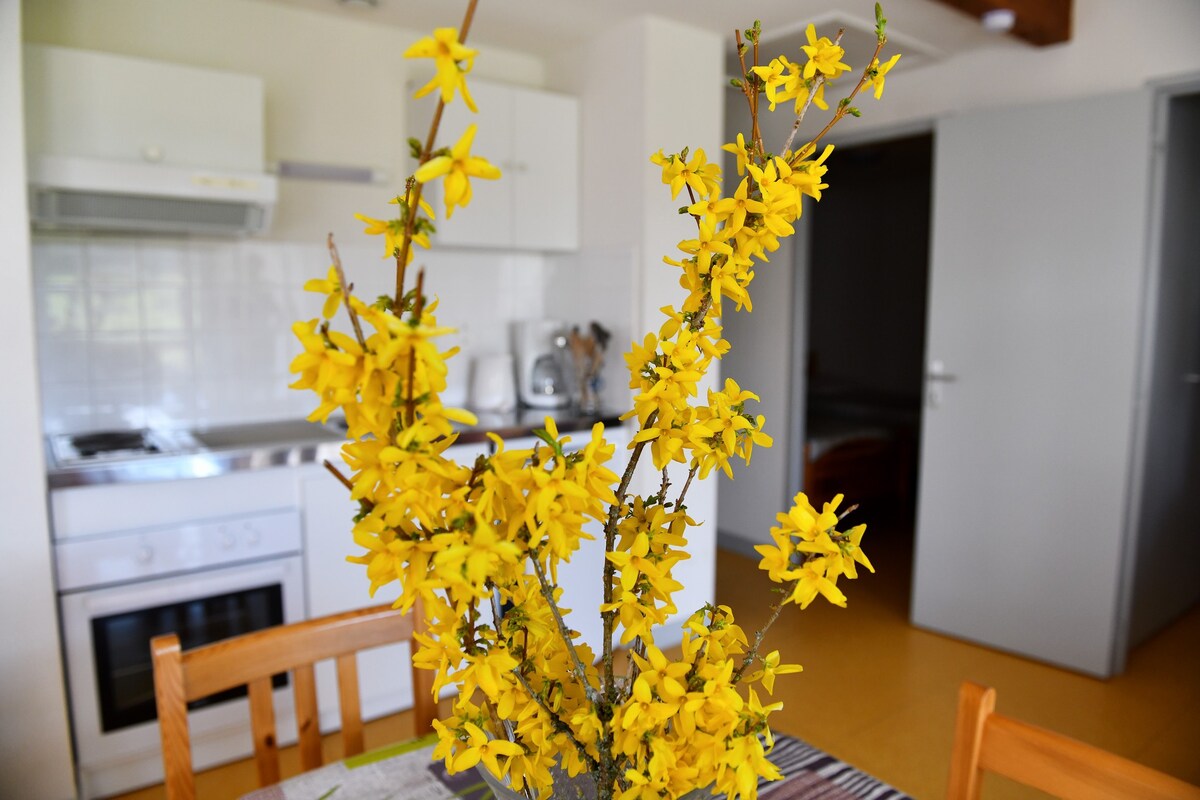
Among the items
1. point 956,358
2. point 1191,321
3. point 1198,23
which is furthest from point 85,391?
point 1191,321

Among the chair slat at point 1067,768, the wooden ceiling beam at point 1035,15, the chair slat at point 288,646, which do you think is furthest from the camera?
the wooden ceiling beam at point 1035,15

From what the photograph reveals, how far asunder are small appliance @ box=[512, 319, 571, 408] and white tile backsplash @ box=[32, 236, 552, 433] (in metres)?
0.52

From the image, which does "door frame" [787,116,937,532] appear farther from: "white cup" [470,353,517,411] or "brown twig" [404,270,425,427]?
"brown twig" [404,270,425,427]

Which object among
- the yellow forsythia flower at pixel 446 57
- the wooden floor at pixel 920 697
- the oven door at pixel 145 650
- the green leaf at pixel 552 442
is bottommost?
the wooden floor at pixel 920 697

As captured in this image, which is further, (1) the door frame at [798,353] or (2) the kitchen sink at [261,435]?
(1) the door frame at [798,353]

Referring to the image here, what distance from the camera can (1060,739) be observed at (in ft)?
3.17

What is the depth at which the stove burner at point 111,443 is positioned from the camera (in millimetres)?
2449

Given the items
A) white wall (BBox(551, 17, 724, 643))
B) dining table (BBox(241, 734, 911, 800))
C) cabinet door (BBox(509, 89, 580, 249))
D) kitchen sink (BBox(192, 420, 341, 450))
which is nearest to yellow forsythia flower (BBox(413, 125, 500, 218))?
dining table (BBox(241, 734, 911, 800))

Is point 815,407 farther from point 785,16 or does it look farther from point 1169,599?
point 785,16

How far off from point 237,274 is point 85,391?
0.61m

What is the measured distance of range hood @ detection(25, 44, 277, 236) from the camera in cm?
228

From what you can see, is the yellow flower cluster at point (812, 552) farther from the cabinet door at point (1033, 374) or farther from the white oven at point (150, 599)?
the cabinet door at point (1033, 374)

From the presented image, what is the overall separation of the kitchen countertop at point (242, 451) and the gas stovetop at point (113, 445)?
26 millimetres

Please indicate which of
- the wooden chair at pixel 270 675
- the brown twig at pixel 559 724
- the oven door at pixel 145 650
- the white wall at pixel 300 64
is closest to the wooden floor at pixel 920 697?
the oven door at pixel 145 650
